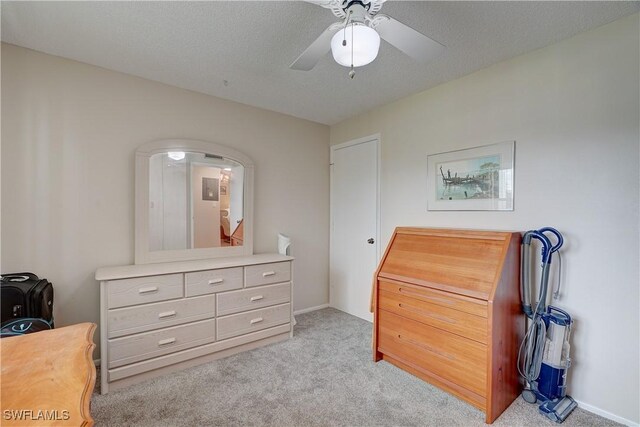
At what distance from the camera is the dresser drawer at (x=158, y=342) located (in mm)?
2111

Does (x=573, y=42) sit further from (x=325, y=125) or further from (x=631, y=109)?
(x=325, y=125)

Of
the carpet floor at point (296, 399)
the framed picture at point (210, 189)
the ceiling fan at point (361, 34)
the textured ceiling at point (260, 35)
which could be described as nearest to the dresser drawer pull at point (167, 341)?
the carpet floor at point (296, 399)

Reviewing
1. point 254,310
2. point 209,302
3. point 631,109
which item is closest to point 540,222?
point 631,109

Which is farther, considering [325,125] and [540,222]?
[325,125]

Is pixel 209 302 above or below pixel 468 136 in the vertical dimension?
below

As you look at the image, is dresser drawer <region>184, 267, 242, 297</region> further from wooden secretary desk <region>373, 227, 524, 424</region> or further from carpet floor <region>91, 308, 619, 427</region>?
wooden secretary desk <region>373, 227, 524, 424</region>

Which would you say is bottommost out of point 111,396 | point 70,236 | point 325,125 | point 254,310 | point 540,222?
point 111,396

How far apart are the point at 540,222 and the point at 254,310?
2481 millimetres

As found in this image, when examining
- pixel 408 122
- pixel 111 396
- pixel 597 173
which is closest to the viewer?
pixel 597 173

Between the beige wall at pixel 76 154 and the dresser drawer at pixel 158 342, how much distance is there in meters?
0.55

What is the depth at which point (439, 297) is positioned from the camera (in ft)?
6.98

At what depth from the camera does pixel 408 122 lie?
303 cm

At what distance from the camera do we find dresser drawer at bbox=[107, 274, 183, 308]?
2.10 meters

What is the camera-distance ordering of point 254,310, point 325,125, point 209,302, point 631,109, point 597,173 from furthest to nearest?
point 325,125, point 254,310, point 209,302, point 597,173, point 631,109
